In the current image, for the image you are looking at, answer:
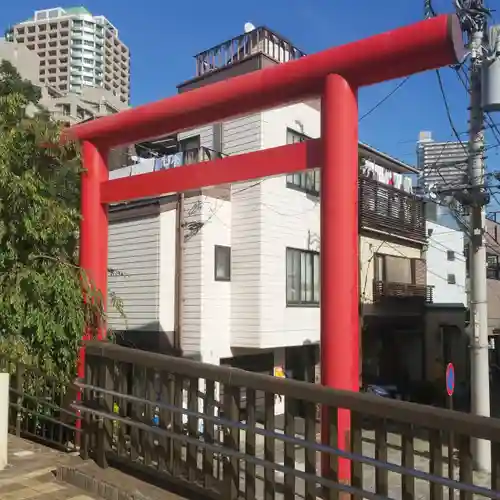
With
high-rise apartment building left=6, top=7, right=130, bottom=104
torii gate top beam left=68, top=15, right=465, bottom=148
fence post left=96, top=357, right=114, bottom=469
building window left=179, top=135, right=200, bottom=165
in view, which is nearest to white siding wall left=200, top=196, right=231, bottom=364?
building window left=179, top=135, right=200, bottom=165

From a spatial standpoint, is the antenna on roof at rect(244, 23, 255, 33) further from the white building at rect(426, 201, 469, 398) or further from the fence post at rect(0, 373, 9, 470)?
the fence post at rect(0, 373, 9, 470)

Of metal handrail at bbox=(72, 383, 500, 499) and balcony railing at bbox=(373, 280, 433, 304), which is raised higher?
balcony railing at bbox=(373, 280, 433, 304)

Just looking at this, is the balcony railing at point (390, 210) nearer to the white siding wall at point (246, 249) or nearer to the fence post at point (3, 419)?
the white siding wall at point (246, 249)

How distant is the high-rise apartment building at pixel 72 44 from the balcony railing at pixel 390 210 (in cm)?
10289

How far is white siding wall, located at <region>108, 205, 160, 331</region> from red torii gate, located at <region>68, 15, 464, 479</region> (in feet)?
27.9

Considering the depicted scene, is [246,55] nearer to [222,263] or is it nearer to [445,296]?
[222,263]

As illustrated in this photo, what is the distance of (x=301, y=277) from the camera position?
51.6ft

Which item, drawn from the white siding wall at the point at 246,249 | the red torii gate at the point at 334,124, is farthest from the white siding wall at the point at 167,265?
the red torii gate at the point at 334,124

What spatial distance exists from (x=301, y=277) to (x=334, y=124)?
10.9 meters

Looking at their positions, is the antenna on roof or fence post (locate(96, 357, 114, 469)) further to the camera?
the antenna on roof

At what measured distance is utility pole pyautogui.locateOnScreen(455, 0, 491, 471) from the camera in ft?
37.7

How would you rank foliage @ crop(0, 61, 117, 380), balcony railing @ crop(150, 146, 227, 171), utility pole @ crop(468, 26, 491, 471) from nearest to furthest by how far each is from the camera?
foliage @ crop(0, 61, 117, 380) < utility pole @ crop(468, 26, 491, 471) < balcony railing @ crop(150, 146, 227, 171)

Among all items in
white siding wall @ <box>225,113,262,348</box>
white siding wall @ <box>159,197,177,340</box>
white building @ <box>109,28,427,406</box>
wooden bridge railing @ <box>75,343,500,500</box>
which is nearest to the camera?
wooden bridge railing @ <box>75,343,500,500</box>

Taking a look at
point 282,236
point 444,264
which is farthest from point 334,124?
point 444,264
